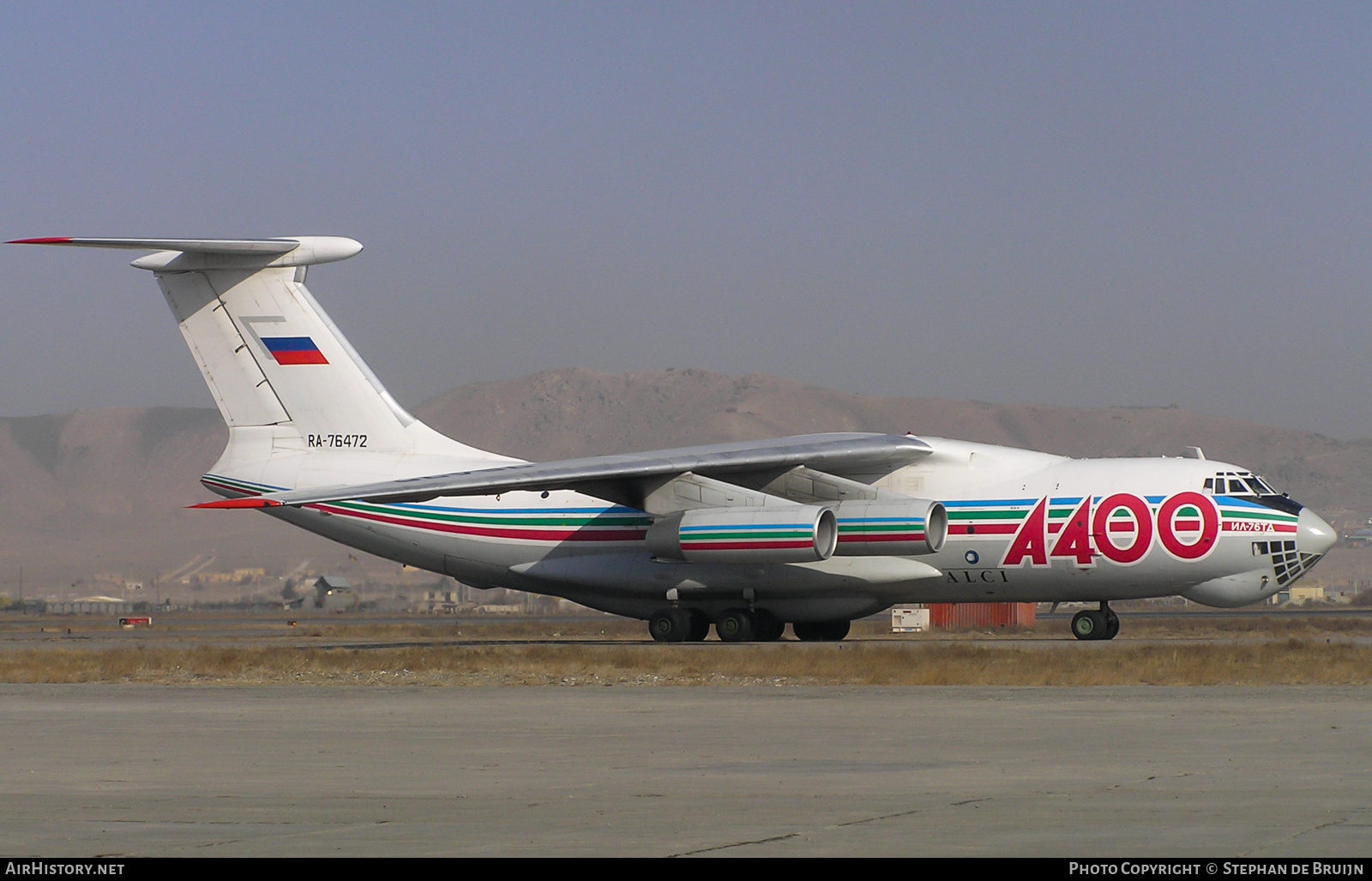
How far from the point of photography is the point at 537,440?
17938 cm

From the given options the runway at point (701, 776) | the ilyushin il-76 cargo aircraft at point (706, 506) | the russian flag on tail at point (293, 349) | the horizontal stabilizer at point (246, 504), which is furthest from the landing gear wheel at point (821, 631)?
the runway at point (701, 776)

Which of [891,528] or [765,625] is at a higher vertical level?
[891,528]

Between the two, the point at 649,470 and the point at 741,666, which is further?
the point at 649,470

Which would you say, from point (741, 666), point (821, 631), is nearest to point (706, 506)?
point (821, 631)

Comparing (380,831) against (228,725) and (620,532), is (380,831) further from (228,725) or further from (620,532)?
(620,532)

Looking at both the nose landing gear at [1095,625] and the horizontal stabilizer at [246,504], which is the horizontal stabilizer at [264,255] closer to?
the horizontal stabilizer at [246,504]

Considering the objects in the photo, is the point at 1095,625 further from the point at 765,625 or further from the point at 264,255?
the point at 264,255

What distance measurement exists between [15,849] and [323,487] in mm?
21296

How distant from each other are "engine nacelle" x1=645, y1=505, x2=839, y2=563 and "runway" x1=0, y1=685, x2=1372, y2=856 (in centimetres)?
904

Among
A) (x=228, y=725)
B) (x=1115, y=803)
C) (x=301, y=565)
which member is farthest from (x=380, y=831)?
(x=301, y=565)

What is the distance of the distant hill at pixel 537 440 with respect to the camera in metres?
124

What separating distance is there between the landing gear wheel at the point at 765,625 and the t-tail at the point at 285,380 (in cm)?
495

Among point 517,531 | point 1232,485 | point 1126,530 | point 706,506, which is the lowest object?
point 1126,530

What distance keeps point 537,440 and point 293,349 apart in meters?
152
